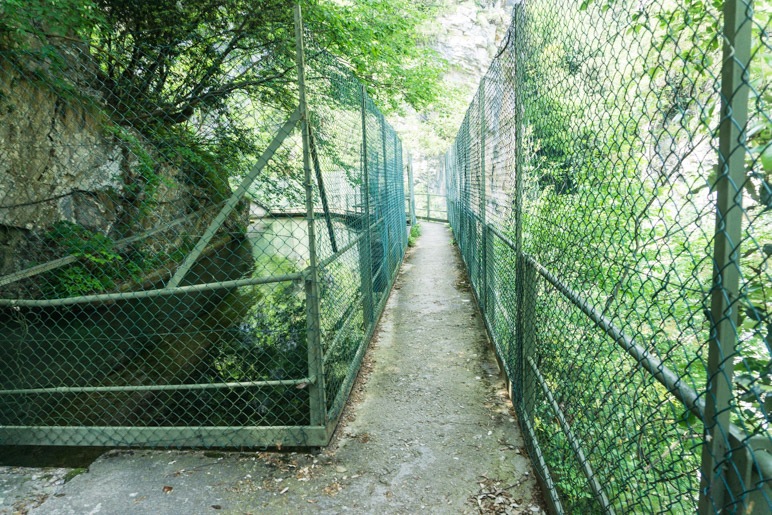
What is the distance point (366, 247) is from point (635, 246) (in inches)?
141

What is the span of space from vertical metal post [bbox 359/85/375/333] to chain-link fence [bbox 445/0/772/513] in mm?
1248

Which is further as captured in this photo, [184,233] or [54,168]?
[54,168]

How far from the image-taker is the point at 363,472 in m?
2.97

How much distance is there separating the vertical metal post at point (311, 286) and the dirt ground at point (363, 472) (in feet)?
1.09

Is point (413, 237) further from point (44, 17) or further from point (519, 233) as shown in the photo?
point (519, 233)

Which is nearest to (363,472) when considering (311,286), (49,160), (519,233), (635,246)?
(311,286)

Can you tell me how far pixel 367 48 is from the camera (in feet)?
27.4

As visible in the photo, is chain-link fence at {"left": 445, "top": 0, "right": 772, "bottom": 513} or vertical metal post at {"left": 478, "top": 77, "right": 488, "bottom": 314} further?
vertical metal post at {"left": 478, "top": 77, "right": 488, "bottom": 314}

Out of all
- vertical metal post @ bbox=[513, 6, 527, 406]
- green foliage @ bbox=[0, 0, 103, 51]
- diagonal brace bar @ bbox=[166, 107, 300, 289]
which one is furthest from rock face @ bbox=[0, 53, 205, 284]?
vertical metal post @ bbox=[513, 6, 527, 406]

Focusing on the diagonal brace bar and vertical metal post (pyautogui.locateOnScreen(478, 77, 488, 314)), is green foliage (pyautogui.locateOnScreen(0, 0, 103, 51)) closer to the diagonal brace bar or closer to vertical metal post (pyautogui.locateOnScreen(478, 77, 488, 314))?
the diagonal brace bar

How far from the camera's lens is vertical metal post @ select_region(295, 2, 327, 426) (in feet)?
9.59

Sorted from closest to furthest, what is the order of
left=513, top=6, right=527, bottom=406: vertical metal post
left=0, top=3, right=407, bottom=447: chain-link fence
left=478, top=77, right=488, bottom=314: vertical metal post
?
1. left=513, top=6, right=527, bottom=406: vertical metal post
2. left=0, top=3, right=407, bottom=447: chain-link fence
3. left=478, top=77, right=488, bottom=314: vertical metal post

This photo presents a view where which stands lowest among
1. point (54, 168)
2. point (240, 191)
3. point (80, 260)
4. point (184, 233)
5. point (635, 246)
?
point (80, 260)

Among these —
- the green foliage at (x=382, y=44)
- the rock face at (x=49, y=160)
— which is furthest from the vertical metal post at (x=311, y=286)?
the green foliage at (x=382, y=44)
